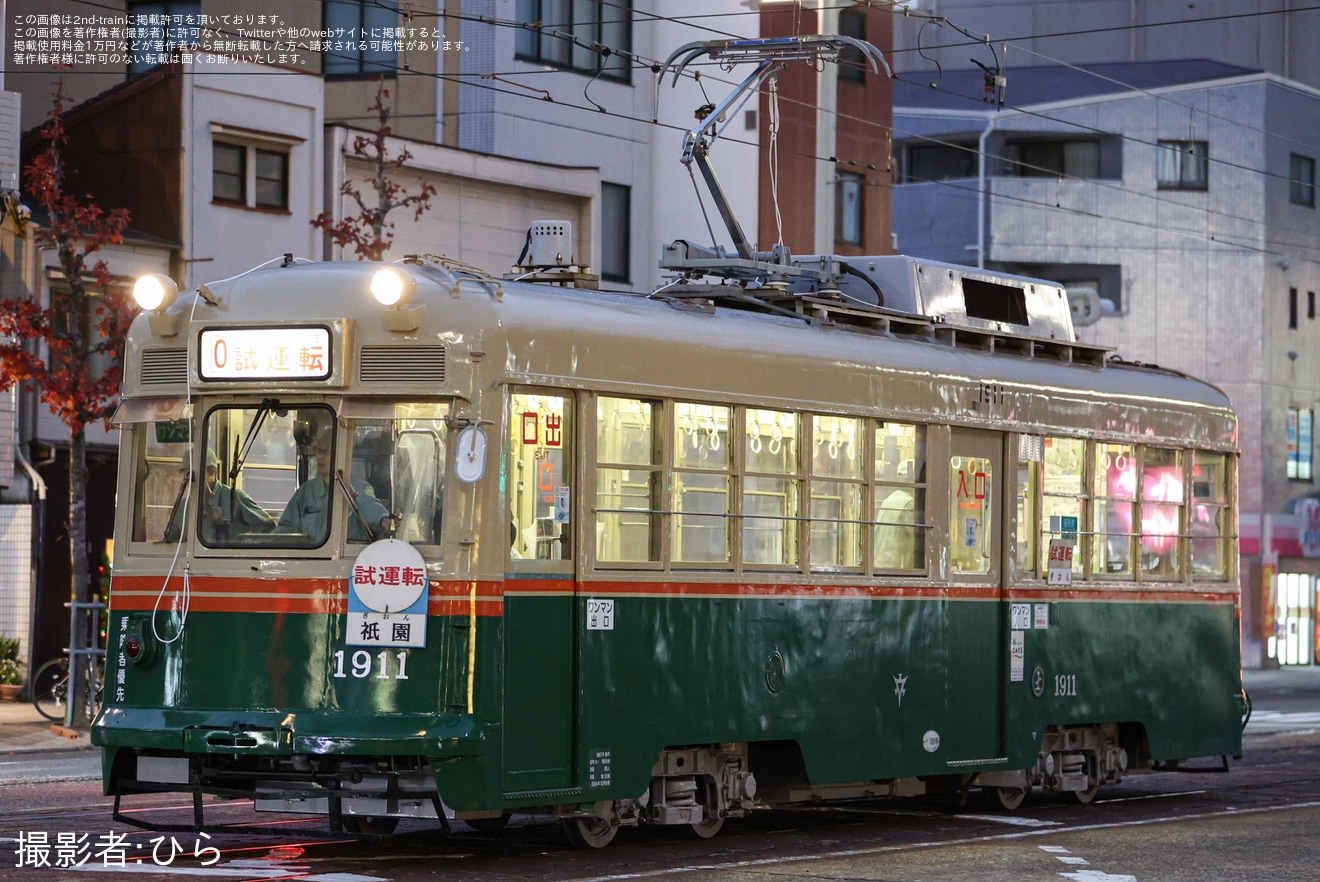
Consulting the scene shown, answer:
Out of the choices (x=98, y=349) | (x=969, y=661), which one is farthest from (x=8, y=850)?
(x=98, y=349)

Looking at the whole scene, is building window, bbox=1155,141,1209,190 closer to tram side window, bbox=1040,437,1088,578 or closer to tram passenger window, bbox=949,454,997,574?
tram side window, bbox=1040,437,1088,578

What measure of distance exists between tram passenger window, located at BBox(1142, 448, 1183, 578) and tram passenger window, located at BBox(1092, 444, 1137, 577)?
0.62ft

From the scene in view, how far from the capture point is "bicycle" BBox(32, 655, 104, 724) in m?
22.2

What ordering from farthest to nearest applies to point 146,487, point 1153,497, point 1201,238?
1. point 1201,238
2. point 1153,497
3. point 146,487

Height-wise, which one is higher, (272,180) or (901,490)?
(272,180)

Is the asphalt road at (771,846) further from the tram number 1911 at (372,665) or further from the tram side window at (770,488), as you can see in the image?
the tram side window at (770,488)

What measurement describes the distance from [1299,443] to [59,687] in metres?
28.6

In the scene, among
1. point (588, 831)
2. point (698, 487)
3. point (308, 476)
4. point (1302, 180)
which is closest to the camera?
point (308, 476)

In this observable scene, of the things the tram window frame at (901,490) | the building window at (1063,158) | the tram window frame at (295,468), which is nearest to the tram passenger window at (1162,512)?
the tram window frame at (901,490)

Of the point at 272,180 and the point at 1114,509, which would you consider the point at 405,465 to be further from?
→ the point at 272,180

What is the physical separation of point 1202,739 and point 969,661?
339cm

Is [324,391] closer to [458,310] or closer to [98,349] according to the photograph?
[458,310]

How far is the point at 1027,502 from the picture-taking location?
15.4 m

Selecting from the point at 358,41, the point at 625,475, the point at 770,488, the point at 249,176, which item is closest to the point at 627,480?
the point at 625,475
